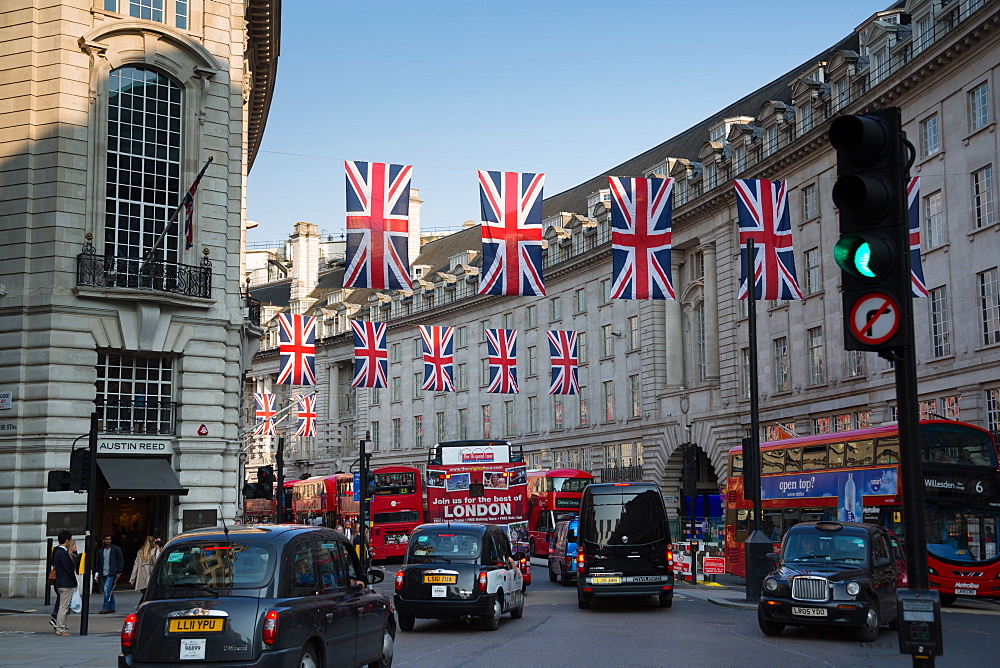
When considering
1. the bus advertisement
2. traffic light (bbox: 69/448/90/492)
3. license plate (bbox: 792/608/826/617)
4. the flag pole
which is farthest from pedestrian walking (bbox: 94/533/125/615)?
the bus advertisement

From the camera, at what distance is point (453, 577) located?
62.0 feet

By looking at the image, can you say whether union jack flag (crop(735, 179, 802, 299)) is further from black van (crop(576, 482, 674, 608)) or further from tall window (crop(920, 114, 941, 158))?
tall window (crop(920, 114, 941, 158))

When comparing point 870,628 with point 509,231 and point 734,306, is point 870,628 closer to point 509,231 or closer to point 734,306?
point 509,231

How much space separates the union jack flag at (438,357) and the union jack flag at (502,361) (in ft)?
6.04

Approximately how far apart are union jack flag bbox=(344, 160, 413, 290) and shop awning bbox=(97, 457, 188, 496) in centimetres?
743

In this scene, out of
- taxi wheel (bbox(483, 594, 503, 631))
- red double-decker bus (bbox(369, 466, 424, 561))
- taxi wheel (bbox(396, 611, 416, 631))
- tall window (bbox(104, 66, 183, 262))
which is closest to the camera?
taxi wheel (bbox(483, 594, 503, 631))

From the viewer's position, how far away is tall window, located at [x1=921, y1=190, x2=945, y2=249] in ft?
132

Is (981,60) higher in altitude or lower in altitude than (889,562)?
higher

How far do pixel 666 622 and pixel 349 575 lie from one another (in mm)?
9447

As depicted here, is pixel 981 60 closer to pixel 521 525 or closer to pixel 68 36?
pixel 521 525

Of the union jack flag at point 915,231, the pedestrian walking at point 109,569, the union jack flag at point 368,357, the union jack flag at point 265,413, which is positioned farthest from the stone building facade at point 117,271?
the union jack flag at point 265,413

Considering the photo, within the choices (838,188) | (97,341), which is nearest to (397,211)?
(97,341)

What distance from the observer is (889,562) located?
18.7 m

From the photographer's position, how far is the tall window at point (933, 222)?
4025cm
